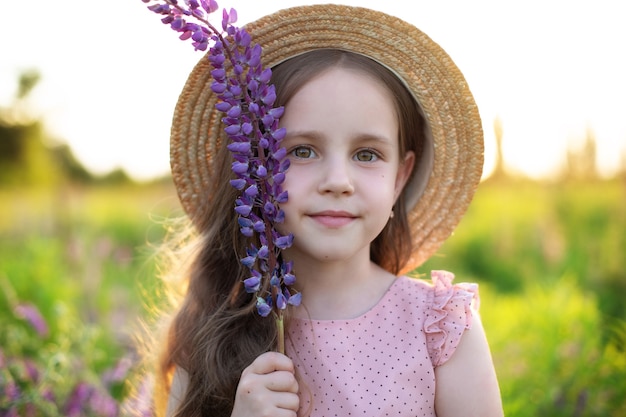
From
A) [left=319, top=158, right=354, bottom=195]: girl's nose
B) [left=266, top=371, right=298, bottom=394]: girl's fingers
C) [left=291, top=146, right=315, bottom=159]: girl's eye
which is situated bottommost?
[left=266, top=371, right=298, bottom=394]: girl's fingers

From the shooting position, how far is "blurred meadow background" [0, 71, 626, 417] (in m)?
3.71

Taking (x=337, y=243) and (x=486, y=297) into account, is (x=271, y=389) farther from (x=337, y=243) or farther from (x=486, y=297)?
(x=486, y=297)

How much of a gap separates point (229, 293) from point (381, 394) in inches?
26.7

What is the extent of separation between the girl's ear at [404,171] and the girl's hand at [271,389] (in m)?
0.84

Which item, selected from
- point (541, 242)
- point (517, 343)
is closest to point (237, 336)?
point (517, 343)

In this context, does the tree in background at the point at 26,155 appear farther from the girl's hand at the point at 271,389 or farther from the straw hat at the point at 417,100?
the girl's hand at the point at 271,389

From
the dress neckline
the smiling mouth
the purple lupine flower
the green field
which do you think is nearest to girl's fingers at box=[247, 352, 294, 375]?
the dress neckline

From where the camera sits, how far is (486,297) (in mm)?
5664

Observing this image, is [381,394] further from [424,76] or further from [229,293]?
[424,76]

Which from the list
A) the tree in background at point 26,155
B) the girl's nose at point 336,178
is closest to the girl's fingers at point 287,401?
the girl's nose at point 336,178

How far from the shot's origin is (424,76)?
2545 millimetres

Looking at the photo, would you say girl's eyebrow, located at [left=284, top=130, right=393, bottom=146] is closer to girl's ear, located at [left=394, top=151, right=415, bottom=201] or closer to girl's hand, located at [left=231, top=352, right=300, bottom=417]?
girl's ear, located at [left=394, top=151, right=415, bottom=201]

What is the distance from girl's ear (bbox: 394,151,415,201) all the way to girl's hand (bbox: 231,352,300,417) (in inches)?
33.1

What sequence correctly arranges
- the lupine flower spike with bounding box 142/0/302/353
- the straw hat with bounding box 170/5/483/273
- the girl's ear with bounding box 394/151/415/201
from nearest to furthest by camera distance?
1. the lupine flower spike with bounding box 142/0/302/353
2. the straw hat with bounding box 170/5/483/273
3. the girl's ear with bounding box 394/151/415/201
